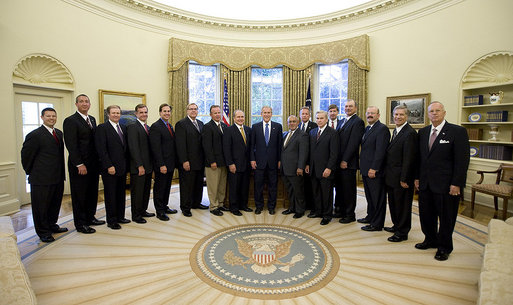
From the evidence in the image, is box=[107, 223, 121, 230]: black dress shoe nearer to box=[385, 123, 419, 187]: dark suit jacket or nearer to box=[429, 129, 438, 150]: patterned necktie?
box=[385, 123, 419, 187]: dark suit jacket

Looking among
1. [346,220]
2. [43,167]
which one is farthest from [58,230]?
[346,220]

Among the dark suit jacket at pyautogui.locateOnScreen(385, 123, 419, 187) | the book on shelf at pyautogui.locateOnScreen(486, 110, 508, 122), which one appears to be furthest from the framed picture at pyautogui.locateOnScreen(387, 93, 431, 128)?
the dark suit jacket at pyautogui.locateOnScreen(385, 123, 419, 187)

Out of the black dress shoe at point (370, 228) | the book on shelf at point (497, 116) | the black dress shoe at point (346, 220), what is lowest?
the black dress shoe at point (370, 228)

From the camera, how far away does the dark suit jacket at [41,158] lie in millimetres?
3283

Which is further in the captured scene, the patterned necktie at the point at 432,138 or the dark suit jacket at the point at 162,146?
the dark suit jacket at the point at 162,146

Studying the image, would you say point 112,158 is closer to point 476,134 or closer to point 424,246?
point 424,246

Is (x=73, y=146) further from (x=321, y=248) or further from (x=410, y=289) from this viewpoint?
(x=410, y=289)

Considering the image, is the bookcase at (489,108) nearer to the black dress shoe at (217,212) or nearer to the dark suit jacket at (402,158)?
the dark suit jacket at (402,158)

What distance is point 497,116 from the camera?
5.23 m

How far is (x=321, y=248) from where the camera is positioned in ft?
10.9

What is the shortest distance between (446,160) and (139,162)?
3.84m

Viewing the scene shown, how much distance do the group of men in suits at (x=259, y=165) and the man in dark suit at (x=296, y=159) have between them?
0.02 m

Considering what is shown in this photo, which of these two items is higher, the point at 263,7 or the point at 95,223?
the point at 263,7

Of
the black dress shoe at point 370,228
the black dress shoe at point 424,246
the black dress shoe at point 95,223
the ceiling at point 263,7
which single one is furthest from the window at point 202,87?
the black dress shoe at point 424,246
